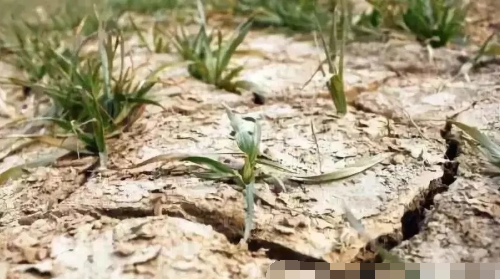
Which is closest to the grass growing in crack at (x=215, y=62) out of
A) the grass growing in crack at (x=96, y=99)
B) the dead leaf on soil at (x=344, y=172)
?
the grass growing in crack at (x=96, y=99)

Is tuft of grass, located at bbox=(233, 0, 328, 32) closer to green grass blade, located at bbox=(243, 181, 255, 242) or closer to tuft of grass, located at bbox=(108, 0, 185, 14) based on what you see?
tuft of grass, located at bbox=(108, 0, 185, 14)

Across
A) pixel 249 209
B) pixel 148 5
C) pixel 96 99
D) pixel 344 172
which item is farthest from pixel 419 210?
pixel 148 5

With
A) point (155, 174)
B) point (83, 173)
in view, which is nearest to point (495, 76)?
point (155, 174)

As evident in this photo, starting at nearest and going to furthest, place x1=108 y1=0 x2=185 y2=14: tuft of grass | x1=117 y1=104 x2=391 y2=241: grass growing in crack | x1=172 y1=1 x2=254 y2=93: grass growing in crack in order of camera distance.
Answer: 1. x1=117 y1=104 x2=391 y2=241: grass growing in crack
2. x1=172 y1=1 x2=254 y2=93: grass growing in crack
3. x1=108 y1=0 x2=185 y2=14: tuft of grass

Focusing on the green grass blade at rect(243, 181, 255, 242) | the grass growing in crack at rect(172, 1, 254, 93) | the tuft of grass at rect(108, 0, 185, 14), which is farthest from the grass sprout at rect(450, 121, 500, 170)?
the tuft of grass at rect(108, 0, 185, 14)

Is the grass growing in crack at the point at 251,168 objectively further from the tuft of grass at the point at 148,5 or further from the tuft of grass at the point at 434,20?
the tuft of grass at the point at 148,5

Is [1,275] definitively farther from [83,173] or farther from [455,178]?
[455,178]
